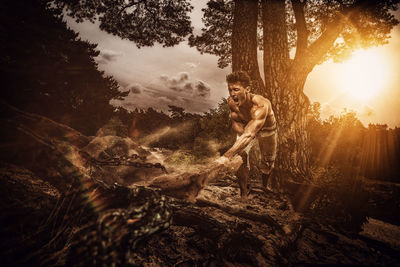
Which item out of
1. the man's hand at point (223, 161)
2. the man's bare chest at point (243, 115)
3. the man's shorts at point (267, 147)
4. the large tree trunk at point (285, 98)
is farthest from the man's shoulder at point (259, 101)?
the man's hand at point (223, 161)

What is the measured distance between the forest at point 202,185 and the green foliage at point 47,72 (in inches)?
3.0

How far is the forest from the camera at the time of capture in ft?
5.08

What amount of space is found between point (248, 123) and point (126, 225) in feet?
7.85

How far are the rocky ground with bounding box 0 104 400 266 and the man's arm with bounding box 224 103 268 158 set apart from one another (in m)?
0.49

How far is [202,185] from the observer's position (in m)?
1.96

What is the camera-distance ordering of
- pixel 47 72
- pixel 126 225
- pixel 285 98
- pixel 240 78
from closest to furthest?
pixel 126 225 < pixel 240 78 < pixel 285 98 < pixel 47 72

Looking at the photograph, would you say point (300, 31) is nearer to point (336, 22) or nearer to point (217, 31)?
point (336, 22)

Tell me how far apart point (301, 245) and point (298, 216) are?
1.05 meters

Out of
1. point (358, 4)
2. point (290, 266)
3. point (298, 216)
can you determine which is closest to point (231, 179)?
point (298, 216)

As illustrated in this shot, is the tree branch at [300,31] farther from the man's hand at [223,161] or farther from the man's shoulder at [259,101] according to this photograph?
the man's hand at [223,161]

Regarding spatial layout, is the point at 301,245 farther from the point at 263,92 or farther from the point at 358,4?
the point at 358,4

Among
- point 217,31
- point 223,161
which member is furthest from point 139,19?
point 223,161

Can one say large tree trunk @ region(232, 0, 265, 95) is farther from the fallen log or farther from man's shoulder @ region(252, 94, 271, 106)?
the fallen log

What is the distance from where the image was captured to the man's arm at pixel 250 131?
8.53 ft
